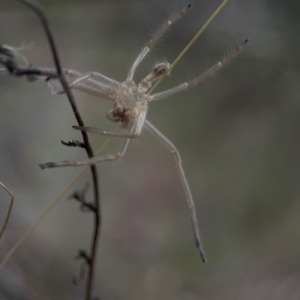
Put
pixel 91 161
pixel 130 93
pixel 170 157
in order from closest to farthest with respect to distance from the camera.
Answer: pixel 91 161, pixel 130 93, pixel 170 157

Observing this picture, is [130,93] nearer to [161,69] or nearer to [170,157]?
[161,69]

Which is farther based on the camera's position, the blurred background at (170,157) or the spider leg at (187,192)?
the blurred background at (170,157)

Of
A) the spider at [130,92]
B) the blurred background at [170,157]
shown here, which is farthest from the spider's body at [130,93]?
the blurred background at [170,157]

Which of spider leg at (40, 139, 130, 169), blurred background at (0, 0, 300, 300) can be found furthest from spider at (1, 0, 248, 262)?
blurred background at (0, 0, 300, 300)

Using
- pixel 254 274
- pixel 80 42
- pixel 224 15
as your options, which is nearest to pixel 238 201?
pixel 254 274

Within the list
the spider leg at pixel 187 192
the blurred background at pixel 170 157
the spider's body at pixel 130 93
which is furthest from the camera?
the blurred background at pixel 170 157

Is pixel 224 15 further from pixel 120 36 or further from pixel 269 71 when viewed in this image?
pixel 120 36

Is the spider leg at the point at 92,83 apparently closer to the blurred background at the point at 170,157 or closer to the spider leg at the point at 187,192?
the spider leg at the point at 187,192

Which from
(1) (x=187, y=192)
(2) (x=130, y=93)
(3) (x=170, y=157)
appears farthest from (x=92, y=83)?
(3) (x=170, y=157)

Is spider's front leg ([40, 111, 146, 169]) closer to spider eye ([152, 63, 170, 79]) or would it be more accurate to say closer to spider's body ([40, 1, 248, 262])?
spider's body ([40, 1, 248, 262])
